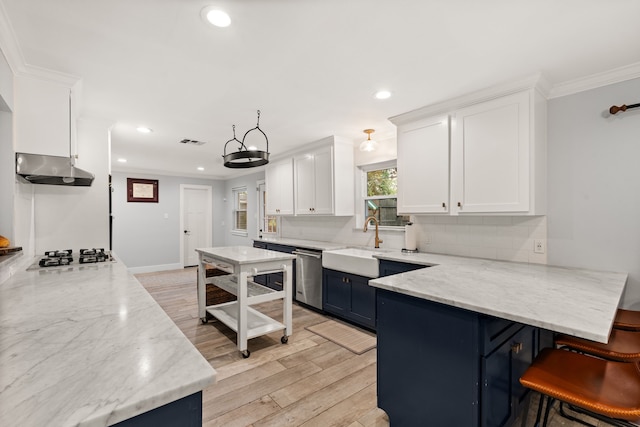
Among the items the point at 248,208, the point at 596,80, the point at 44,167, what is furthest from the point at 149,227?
the point at 596,80

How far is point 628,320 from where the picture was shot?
6.32 feet

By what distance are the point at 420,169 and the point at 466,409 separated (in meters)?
2.13

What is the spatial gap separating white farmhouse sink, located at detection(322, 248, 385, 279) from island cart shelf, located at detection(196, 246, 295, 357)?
68cm

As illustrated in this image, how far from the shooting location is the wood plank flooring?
196 centimetres

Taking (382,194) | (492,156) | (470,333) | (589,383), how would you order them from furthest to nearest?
(382,194) → (492,156) → (470,333) → (589,383)

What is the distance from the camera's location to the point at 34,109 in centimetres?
229

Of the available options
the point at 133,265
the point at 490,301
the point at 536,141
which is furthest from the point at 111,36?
the point at 133,265

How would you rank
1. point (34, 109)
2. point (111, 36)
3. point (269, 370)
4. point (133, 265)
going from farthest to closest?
1. point (133, 265)
2. point (269, 370)
3. point (34, 109)
4. point (111, 36)

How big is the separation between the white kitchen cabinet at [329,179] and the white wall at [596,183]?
2.29m

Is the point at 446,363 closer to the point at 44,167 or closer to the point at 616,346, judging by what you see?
the point at 616,346

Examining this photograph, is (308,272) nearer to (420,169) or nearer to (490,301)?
(420,169)

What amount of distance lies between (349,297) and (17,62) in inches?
138

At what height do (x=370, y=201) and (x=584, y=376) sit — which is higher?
(x=370, y=201)

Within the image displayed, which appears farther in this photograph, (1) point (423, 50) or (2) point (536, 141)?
(2) point (536, 141)
